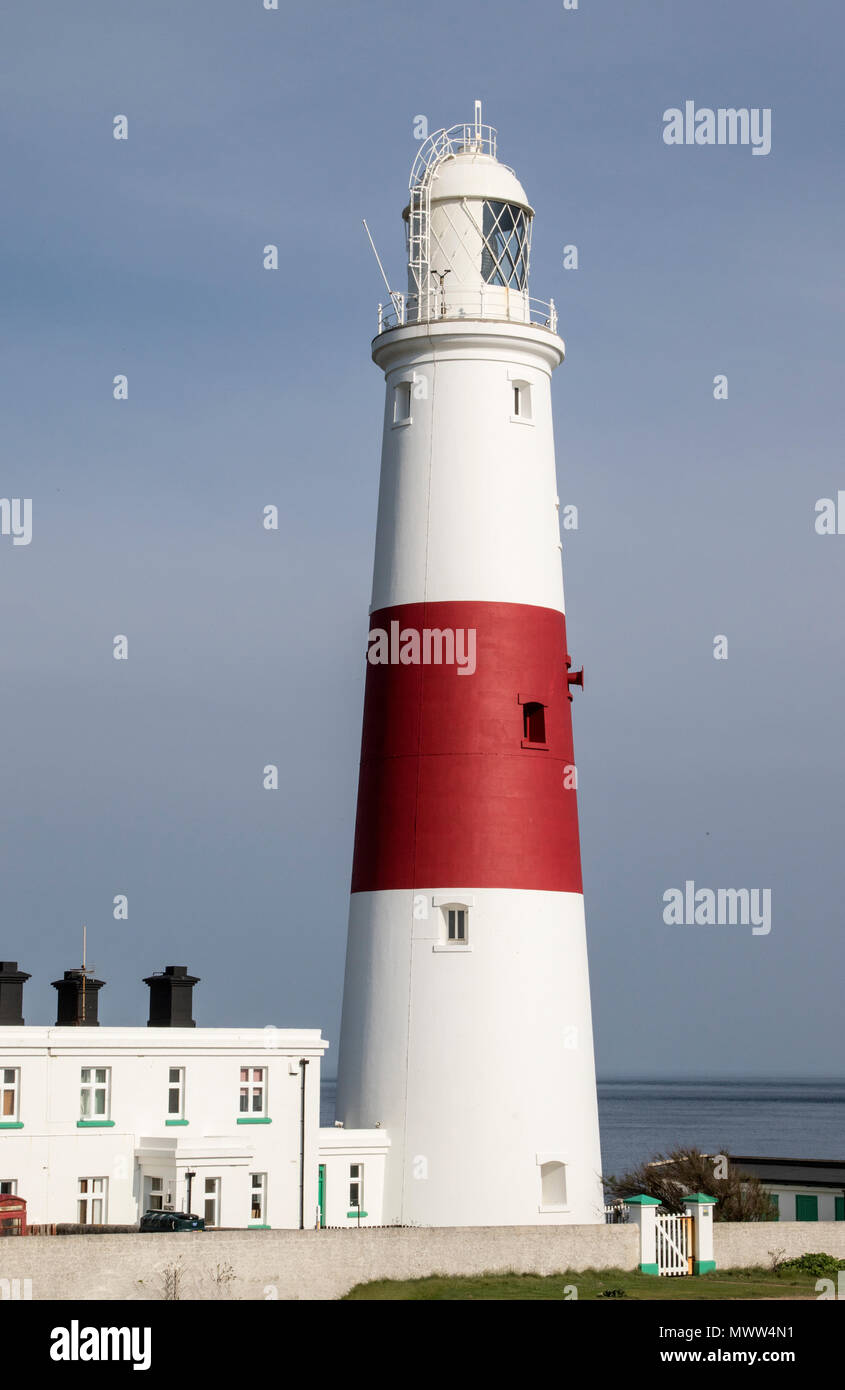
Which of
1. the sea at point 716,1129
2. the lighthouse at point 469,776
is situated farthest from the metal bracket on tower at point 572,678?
the sea at point 716,1129

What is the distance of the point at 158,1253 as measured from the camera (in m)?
30.3

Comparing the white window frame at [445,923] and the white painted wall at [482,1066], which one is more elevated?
the white window frame at [445,923]

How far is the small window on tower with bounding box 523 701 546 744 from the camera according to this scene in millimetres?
36438

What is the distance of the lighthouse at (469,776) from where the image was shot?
1393 inches

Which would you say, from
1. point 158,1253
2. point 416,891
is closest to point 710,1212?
point 416,891

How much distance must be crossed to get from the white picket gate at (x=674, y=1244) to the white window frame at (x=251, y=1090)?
7.37 meters

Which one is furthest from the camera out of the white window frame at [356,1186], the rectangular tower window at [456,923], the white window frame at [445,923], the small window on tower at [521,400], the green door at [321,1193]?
the small window on tower at [521,400]

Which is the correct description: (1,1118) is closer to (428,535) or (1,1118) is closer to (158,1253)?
(158,1253)

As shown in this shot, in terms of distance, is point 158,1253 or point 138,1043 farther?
point 138,1043

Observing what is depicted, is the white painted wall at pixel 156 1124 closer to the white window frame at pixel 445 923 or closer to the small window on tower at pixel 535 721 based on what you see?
the white window frame at pixel 445 923

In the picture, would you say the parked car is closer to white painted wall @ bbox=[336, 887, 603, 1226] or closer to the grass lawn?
the grass lawn

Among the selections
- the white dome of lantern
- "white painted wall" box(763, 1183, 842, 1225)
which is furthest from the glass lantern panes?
"white painted wall" box(763, 1183, 842, 1225)

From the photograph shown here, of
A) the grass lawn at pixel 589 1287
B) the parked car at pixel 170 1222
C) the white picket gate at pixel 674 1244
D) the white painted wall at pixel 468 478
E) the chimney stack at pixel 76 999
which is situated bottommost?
the grass lawn at pixel 589 1287
